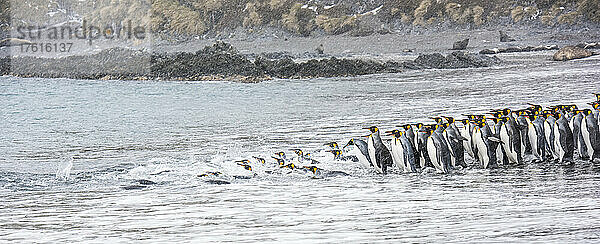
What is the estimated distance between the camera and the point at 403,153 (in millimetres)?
3389

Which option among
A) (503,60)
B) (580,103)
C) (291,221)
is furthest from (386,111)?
(503,60)

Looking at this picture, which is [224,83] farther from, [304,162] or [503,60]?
[304,162]

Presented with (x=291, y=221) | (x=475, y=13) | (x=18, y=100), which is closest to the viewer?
(x=291, y=221)

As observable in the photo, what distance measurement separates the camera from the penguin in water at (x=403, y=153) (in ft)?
11.1

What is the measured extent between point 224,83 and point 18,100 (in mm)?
2615

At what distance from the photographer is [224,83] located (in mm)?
8742

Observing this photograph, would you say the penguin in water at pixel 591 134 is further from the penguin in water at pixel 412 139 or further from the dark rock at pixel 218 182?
the dark rock at pixel 218 182

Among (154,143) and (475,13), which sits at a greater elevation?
(475,13)

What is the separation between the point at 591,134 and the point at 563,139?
0.15 meters

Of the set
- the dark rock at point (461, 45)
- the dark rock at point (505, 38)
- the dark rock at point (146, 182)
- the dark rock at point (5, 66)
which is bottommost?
the dark rock at point (146, 182)

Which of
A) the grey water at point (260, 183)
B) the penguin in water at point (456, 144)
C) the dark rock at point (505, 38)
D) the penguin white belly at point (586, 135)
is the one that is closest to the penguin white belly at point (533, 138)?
the grey water at point (260, 183)

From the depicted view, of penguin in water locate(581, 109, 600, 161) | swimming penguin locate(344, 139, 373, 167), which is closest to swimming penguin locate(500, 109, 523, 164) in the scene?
penguin in water locate(581, 109, 600, 161)

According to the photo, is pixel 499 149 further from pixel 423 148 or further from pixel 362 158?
pixel 362 158

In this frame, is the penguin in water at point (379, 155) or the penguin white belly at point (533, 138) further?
the penguin white belly at point (533, 138)
